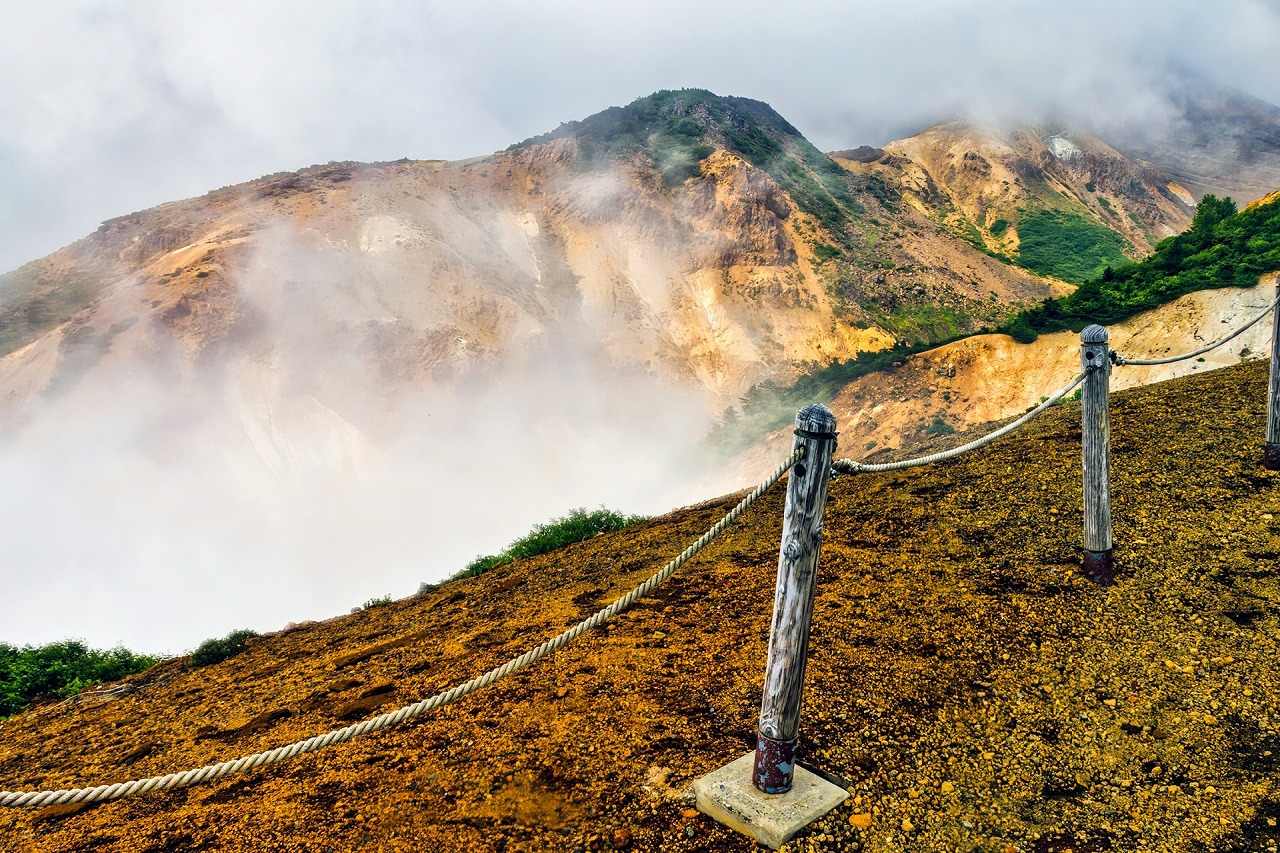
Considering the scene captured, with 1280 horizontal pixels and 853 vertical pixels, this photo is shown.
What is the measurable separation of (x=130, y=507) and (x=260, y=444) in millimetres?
6351

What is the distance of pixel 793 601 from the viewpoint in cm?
248

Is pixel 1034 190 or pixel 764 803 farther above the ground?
pixel 1034 190

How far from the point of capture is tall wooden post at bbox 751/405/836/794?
2.37 meters

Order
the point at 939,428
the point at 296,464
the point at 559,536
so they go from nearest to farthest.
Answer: the point at 559,536
the point at 939,428
the point at 296,464

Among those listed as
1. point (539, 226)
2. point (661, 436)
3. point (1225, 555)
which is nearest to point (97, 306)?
point (539, 226)

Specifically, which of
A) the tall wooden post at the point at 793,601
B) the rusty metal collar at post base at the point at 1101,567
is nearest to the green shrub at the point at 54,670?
the tall wooden post at the point at 793,601

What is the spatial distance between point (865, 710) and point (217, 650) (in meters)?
9.33

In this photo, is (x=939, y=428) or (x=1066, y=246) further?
(x=1066, y=246)

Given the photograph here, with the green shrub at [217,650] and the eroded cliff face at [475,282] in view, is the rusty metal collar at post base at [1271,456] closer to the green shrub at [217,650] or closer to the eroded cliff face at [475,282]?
the green shrub at [217,650]

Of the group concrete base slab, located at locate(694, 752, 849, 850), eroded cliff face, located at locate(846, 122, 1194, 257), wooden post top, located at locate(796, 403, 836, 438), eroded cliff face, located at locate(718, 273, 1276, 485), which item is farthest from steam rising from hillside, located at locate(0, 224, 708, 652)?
eroded cliff face, located at locate(846, 122, 1194, 257)

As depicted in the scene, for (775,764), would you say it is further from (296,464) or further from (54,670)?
(296,464)

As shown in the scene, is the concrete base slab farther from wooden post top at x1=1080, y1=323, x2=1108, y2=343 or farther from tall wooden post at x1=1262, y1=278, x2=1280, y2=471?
tall wooden post at x1=1262, y1=278, x2=1280, y2=471

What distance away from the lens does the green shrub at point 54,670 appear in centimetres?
848

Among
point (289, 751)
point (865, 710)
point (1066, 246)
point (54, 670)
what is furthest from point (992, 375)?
point (1066, 246)
